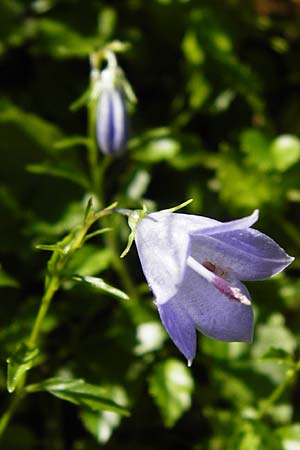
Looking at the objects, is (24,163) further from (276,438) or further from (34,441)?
(276,438)

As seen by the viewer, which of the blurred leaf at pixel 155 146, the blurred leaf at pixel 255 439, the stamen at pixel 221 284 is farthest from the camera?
the blurred leaf at pixel 155 146

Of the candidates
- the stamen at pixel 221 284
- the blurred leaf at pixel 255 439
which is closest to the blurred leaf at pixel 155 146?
the blurred leaf at pixel 255 439

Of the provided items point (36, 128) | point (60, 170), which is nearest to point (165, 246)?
point (60, 170)

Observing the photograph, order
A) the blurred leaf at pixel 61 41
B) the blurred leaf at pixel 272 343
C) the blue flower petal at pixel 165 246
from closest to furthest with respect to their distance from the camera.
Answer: the blue flower petal at pixel 165 246 → the blurred leaf at pixel 272 343 → the blurred leaf at pixel 61 41

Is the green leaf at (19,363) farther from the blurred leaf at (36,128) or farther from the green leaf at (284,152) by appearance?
the green leaf at (284,152)

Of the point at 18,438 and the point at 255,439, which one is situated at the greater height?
the point at 255,439

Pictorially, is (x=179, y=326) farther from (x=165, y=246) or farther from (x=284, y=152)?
(x=284, y=152)

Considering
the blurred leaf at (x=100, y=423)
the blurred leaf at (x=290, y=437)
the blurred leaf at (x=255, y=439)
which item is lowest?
the blurred leaf at (x=290, y=437)
